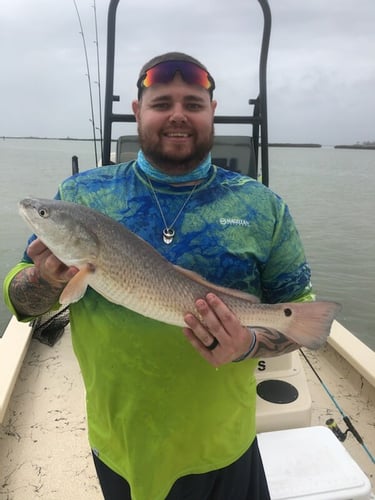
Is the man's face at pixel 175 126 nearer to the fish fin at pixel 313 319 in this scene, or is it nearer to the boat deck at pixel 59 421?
the fish fin at pixel 313 319

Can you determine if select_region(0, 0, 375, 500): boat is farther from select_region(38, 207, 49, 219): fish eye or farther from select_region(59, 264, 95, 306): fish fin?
select_region(38, 207, 49, 219): fish eye

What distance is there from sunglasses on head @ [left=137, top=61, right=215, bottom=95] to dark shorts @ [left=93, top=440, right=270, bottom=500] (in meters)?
1.80

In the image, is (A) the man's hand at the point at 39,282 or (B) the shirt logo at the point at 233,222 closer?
(A) the man's hand at the point at 39,282

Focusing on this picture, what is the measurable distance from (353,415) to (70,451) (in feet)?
8.28

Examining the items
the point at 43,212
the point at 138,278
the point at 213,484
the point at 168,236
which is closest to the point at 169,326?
the point at 138,278

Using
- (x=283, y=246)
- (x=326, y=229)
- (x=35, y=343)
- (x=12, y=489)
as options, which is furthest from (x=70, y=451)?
(x=326, y=229)

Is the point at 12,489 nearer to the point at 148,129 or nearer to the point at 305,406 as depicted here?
the point at 305,406

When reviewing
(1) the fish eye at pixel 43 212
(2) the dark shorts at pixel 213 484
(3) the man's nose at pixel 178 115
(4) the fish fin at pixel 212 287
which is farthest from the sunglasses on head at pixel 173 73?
(2) the dark shorts at pixel 213 484

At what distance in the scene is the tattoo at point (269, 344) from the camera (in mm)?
1858

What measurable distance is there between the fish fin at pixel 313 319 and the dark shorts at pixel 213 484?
29.0 inches

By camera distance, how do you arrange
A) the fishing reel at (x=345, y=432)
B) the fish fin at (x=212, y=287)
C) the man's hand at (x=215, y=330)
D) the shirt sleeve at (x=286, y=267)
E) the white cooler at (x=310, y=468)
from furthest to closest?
the fishing reel at (x=345, y=432) < the white cooler at (x=310, y=468) < the shirt sleeve at (x=286, y=267) < the fish fin at (x=212, y=287) < the man's hand at (x=215, y=330)

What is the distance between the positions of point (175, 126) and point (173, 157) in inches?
5.5

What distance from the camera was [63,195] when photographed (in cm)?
195

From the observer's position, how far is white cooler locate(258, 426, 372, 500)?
7.82ft
